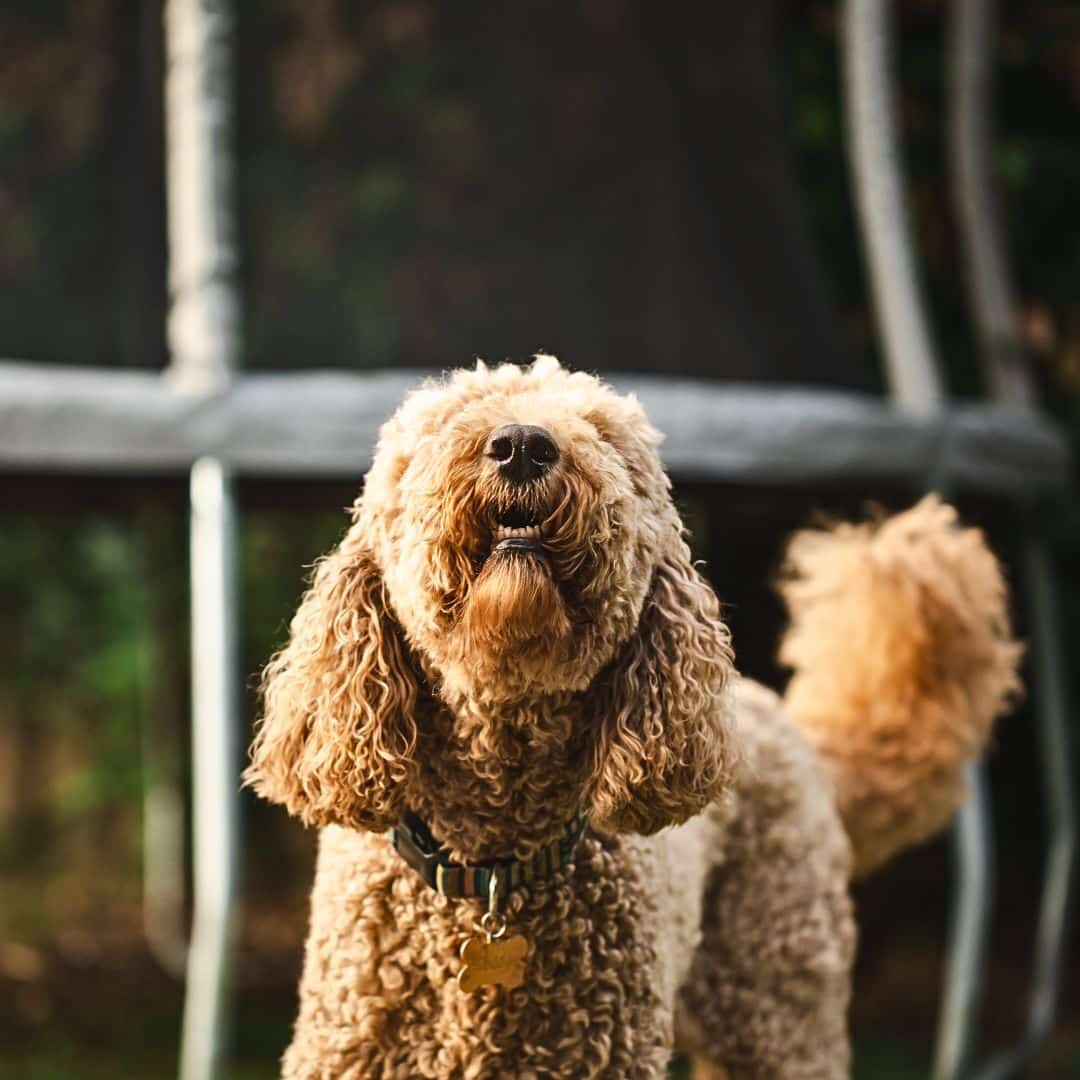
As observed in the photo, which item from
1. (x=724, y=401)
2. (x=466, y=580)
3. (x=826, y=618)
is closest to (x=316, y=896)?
(x=466, y=580)

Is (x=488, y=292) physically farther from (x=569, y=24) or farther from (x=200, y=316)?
(x=200, y=316)

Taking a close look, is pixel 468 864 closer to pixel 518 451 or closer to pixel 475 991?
pixel 475 991

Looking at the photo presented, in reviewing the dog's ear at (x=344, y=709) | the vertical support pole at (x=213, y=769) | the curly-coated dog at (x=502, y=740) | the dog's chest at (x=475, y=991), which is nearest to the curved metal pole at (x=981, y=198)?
the vertical support pole at (x=213, y=769)

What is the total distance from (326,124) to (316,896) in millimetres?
3024

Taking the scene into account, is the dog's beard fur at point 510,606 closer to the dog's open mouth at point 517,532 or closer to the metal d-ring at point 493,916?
the dog's open mouth at point 517,532

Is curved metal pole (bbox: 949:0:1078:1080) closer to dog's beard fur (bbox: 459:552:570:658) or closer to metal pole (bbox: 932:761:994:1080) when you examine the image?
metal pole (bbox: 932:761:994:1080)

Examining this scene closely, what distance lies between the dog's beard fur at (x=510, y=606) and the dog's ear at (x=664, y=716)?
0.20 m

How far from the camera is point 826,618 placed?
9.26ft

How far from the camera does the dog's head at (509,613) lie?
181 centimetres

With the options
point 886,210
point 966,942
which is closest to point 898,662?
point 966,942

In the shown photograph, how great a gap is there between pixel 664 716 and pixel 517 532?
327 millimetres

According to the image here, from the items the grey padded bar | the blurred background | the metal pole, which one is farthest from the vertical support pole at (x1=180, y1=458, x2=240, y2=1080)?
the metal pole

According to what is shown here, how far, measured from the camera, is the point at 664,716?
6.44ft

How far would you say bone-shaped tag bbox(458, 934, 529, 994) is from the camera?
1.97 meters
